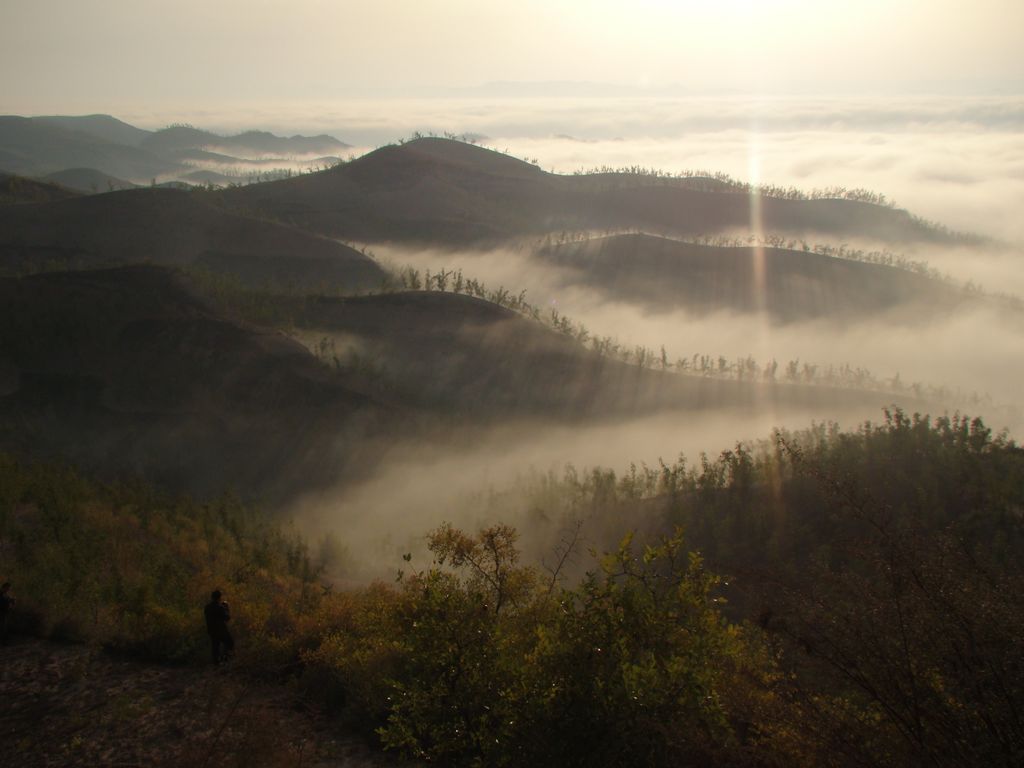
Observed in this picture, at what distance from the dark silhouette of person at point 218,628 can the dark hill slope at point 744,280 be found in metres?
80.8

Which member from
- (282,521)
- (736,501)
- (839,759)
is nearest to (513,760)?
(839,759)

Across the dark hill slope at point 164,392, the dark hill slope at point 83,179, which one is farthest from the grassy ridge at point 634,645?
the dark hill slope at point 83,179

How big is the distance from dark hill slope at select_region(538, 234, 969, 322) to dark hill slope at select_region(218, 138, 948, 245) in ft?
60.0

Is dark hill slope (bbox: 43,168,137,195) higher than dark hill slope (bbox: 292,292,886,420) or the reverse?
higher

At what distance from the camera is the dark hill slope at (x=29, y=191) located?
8331 cm

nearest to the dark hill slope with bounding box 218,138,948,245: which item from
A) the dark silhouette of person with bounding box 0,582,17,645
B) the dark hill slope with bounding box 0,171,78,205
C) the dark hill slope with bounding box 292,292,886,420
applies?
the dark hill slope with bounding box 0,171,78,205

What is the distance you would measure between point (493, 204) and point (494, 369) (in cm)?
7239

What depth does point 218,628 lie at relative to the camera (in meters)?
13.5

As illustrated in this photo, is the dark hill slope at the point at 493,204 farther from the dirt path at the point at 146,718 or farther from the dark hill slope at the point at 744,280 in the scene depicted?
the dirt path at the point at 146,718

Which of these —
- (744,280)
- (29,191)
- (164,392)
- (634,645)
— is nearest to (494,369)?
(164,392)

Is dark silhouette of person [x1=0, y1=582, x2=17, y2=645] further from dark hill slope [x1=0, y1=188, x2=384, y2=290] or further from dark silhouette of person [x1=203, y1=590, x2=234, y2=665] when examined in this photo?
dark hill slope [x1=0, y1=188, x2=384, y2=290]

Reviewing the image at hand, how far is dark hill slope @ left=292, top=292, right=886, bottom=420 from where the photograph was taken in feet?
167

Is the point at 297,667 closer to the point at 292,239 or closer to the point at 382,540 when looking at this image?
the point at 382,540

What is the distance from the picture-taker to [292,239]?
79.9 m
